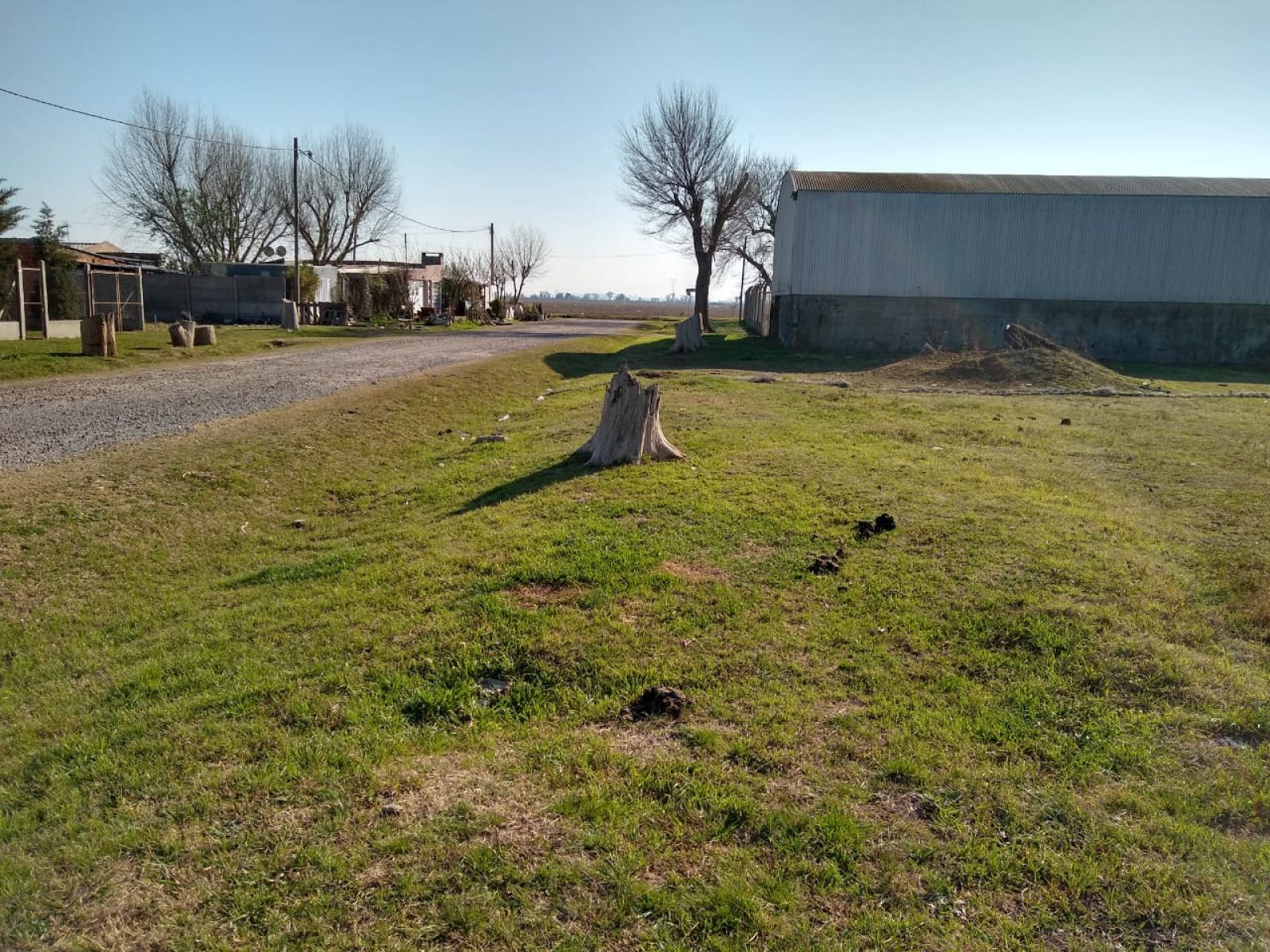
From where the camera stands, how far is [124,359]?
19031mm

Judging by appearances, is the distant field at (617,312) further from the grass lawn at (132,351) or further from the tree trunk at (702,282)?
the grass lawn at (132,351)

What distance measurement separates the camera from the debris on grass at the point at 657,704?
4.10m

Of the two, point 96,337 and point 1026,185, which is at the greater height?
point 1026,185

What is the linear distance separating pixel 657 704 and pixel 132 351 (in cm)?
2043

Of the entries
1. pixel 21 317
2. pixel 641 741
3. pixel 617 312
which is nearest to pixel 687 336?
pixel 21 317

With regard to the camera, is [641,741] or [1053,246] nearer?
[641,741]

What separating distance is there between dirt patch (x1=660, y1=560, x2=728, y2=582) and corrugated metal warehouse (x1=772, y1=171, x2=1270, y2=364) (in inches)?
936

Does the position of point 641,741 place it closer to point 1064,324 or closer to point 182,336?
point 182,336

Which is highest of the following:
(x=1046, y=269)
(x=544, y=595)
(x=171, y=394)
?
(x=1046, y=269)

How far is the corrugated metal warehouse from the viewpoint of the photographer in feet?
91.7

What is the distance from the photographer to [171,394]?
1433 cm

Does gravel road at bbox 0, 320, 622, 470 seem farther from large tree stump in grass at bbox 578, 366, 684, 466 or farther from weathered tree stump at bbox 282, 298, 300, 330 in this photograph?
weathered tree stump at bbox 282, 298, 300, 330

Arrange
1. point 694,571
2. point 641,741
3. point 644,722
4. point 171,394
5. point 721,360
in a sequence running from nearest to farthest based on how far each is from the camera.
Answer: point 641,741 → point 644,722 → point 694,571 → point 171,394 → point 721,360

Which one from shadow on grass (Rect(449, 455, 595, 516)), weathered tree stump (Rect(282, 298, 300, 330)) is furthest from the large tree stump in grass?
weathered tree stump (Rect(282, 298, 300, 330))
